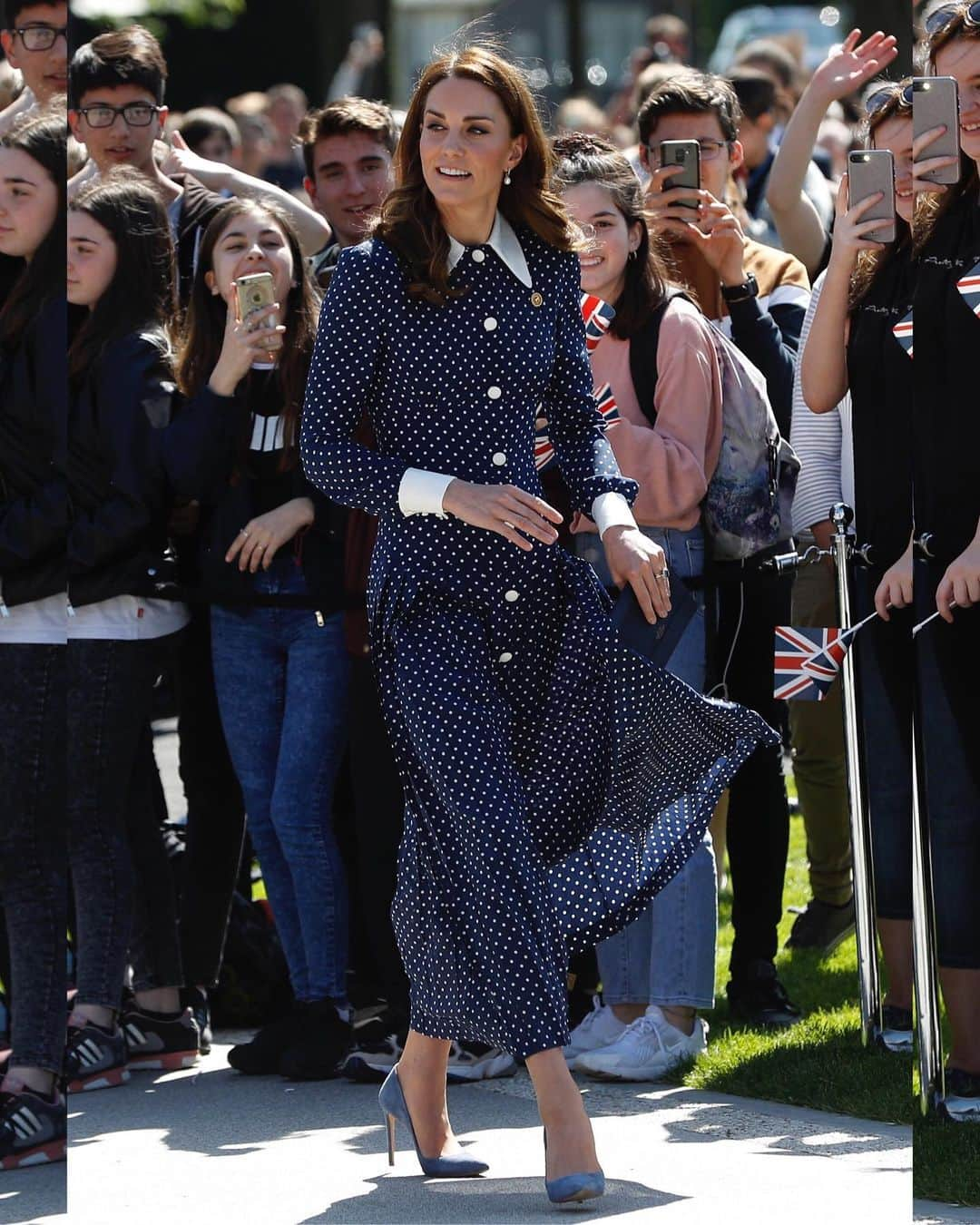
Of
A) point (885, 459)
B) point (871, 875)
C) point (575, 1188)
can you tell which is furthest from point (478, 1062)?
point (885, 459)

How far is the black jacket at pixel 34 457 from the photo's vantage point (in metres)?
3.84

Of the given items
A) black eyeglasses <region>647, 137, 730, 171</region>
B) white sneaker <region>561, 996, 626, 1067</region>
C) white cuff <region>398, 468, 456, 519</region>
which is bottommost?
white sneaker <region>561, 996, 626, 1067</region>

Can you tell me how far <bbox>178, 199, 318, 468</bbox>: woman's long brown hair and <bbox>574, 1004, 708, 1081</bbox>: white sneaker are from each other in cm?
140

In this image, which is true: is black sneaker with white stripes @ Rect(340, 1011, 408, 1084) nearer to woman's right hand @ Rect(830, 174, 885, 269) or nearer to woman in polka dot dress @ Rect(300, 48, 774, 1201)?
woman in polka dot dress @ Rect(300, 48, 774, 1201)

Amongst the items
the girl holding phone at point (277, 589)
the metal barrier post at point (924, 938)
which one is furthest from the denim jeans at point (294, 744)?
the metal barrier post at point (924, 938)

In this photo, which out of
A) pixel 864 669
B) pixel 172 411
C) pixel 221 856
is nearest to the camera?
pixel 864 669

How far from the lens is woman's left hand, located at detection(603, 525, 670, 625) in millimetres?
3715

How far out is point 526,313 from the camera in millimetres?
3725

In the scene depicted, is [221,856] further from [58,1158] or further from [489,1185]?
[489,1185]

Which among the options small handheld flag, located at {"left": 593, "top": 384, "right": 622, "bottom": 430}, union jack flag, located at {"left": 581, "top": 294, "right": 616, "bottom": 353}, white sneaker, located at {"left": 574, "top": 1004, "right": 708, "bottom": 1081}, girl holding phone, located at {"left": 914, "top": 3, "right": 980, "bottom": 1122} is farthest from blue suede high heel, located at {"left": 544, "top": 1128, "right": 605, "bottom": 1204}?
union jack flag, located at {"left": 581, "top": 294, "right": 616, "bottom": 353}

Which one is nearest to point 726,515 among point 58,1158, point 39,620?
point 39,620

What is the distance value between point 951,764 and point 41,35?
79.6 inches

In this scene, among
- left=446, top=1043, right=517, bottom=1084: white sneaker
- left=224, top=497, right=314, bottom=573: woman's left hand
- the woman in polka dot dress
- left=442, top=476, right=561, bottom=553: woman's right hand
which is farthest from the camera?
left=224, top=497, right=314, bottom=573: woman's left hand

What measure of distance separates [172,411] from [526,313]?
0.93 m
